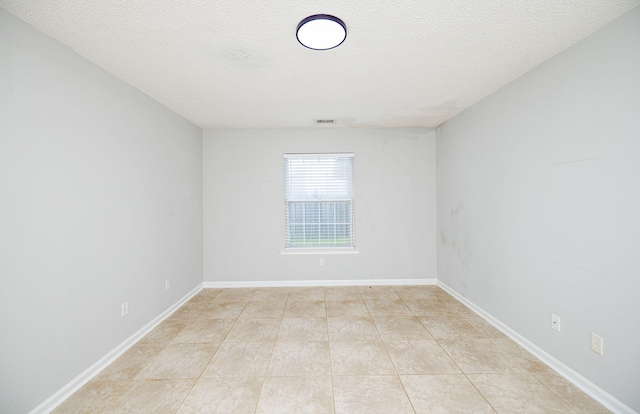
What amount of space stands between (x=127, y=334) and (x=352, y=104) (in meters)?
3.35

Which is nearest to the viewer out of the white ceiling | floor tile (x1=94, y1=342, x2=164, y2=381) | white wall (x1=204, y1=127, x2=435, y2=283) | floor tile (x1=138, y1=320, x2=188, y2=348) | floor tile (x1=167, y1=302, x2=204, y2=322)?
the white ceiling

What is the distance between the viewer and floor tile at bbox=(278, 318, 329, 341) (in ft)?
8.69

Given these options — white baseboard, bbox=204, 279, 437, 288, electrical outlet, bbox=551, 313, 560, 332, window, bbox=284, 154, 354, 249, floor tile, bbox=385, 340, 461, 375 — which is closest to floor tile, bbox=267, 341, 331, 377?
floor tile, bbox=385, 340, 461, 375

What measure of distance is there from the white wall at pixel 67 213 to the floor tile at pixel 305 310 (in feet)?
4.94

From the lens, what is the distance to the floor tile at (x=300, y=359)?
6.91 feet

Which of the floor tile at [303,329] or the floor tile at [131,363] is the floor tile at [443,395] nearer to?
the floor tile at [303,329]

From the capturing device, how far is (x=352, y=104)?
125 inches

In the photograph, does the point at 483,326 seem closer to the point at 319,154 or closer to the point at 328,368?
the point at 328,368

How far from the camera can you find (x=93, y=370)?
210 cm

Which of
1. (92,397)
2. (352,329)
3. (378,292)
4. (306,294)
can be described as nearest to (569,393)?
(352,329)

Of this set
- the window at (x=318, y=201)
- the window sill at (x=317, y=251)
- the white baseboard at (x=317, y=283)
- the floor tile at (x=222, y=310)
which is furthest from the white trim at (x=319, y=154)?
the floor tile at (x=222, y=310)

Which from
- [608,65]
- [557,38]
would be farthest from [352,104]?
[608,65]

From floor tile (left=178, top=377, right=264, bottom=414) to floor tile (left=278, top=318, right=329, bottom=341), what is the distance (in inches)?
26.4

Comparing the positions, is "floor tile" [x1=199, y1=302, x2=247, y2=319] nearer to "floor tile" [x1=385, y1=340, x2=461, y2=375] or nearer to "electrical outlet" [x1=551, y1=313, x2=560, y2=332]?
"floor tile" [x1=385, y1=340, x2=461, y2=375]
